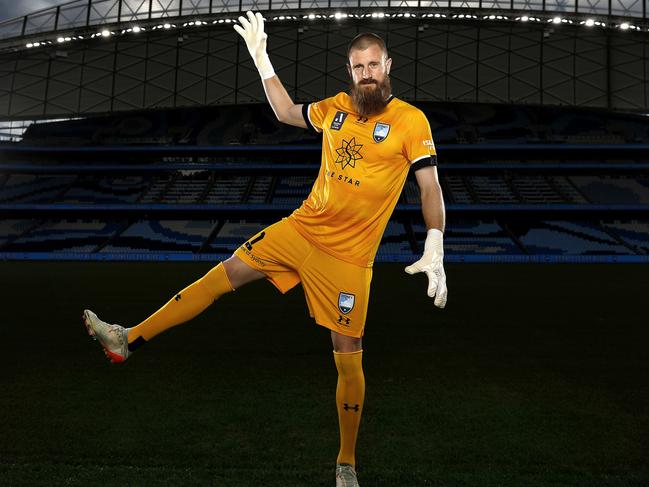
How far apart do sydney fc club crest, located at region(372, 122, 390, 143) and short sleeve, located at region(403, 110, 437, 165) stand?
0.11 metres

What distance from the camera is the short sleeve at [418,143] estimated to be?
2623mm

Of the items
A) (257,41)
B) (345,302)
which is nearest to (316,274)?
(345,302)

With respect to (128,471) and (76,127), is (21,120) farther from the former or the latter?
(128,471)

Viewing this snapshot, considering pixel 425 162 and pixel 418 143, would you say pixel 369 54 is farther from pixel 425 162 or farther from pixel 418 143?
pixel 425 162

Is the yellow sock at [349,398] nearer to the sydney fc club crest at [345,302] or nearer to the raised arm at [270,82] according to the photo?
the sydney fc club crest at [345,302]

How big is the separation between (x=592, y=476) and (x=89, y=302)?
8.98 metres

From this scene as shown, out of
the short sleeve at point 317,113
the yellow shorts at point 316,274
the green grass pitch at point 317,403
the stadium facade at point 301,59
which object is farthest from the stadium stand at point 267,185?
the yellow shorts at point 316,274

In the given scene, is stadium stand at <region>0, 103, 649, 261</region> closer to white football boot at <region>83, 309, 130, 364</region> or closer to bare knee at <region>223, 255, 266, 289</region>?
bare knee at <region>223, 255, 266, 289</region>

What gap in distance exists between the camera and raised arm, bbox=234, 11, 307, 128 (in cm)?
309

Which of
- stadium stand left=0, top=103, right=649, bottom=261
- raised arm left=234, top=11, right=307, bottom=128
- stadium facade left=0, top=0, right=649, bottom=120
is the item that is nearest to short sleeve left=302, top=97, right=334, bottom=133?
raised arm left=234, top=11, right=307, bottom=128

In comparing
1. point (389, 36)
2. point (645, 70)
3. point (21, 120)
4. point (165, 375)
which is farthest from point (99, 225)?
point (645, 70)

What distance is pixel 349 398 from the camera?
271 centimetres

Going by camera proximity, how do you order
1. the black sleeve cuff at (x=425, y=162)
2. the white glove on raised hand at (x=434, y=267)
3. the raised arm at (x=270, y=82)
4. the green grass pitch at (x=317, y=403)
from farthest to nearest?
the raised arm at (x=270, y=82) → the green grass pitch at (x=317, y=403) → the black sleeve cuff at (x=425, y=162) → the white glove on raised hand at (x=434, y=267)

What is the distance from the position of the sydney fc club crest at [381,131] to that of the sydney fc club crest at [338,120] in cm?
21
